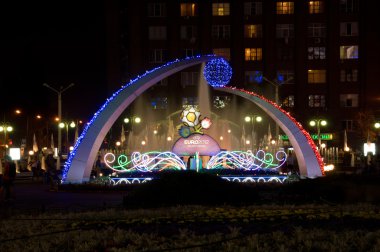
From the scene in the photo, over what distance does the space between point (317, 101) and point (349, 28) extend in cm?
944

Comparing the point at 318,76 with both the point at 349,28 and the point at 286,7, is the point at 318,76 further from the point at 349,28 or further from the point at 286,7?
the point at 286,7

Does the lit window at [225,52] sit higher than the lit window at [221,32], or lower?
lower

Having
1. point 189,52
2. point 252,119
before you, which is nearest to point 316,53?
point 252,119

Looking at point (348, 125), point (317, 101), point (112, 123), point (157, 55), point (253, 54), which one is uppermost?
point (157, 55)

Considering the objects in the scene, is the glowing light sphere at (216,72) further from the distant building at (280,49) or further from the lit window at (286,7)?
the lit window at (286,7)

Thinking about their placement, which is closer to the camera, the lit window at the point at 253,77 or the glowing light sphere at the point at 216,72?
the glowing light sphere at the point at 216,72

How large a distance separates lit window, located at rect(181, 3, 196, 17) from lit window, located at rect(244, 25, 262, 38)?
21.9ft

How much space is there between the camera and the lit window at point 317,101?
75.6m

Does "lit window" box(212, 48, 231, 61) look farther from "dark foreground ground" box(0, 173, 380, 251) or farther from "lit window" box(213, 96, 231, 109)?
"dark foreground ground" box(0, 173, 380, 251)

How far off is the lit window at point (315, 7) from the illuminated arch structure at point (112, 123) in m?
45.3

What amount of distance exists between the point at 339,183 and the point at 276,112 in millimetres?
14110

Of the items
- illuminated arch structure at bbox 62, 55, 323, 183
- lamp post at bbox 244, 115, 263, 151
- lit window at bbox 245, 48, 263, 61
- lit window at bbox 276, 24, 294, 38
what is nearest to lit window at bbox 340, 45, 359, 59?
lit window at bbox 276, 24, 294, 38

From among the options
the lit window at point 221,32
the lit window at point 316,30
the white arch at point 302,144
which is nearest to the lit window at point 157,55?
the lit window at point 221,32

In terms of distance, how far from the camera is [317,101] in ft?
248
